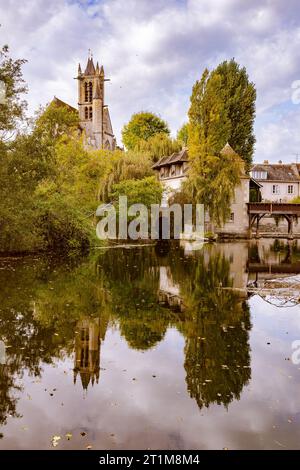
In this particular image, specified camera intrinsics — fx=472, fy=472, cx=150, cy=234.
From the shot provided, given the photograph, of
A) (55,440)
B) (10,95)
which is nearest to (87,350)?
(55,440)

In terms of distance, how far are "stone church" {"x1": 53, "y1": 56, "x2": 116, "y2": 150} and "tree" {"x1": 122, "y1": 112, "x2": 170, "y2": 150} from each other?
799 inches

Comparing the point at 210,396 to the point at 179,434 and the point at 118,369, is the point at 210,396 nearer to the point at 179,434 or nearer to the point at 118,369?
the point at 179,434

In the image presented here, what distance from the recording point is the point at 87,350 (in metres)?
8.41

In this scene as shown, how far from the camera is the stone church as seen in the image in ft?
294

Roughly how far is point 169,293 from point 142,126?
188ft

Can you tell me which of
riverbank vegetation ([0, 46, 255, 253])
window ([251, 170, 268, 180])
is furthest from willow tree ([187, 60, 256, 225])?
window ([251, 170, 268, 180])

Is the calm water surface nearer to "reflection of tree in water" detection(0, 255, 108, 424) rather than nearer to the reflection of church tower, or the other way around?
"reflection of tree in water" detection(0, 255, 108, 424)

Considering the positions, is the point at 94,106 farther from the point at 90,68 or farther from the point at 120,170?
the point at 120,170

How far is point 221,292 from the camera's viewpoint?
47.2 feet

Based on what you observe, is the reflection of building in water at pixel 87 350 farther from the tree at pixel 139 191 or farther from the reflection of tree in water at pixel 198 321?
the tree at pixel 139 191

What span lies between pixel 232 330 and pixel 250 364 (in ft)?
6.91

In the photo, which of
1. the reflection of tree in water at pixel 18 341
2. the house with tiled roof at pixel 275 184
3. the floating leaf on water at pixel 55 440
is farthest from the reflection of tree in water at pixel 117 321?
the house with tiled roof at pixel 275 184

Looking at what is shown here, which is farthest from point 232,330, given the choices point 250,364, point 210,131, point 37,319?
point 210,131
